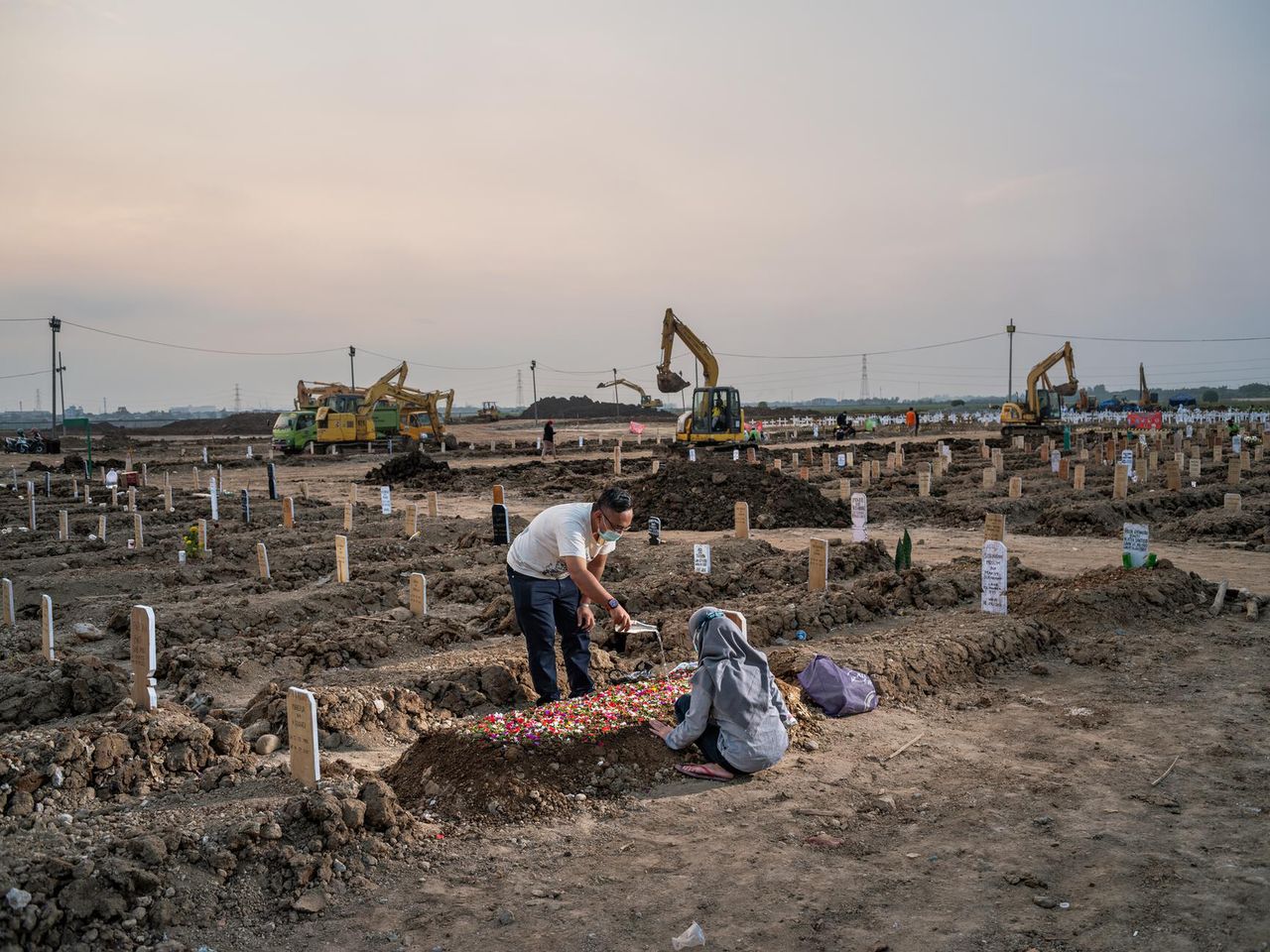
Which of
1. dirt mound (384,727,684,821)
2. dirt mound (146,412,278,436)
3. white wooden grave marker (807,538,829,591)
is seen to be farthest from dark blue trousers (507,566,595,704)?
dirt mound (146,412,278,436)

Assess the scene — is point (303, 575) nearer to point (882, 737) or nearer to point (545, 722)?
point (545, 722)

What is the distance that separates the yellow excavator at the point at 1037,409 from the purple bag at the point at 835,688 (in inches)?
1545

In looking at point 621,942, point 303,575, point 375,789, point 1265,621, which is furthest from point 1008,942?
point 303,575

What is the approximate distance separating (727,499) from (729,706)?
A: 1286 cm

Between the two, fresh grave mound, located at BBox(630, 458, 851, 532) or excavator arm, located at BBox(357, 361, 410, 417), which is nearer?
fresh grave mound, located at BBox(630, 458, 851, 532)

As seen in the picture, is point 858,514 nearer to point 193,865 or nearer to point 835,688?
point 835,688

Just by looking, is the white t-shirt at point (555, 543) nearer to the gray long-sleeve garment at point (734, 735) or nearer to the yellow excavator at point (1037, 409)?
the gray long-sleeve garment at point (734, 735)

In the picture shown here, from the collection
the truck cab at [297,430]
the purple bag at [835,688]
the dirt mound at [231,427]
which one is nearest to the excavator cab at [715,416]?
the truck cab at [297,430]

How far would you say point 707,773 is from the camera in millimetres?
5496

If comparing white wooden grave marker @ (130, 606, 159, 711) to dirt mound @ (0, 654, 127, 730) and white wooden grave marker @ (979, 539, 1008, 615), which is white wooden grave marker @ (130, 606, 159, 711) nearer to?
dirt mound @ (0, 654, 127, 730)

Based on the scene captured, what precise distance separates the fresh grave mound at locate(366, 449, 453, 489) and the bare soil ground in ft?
51.1

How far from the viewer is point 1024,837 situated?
4707mm

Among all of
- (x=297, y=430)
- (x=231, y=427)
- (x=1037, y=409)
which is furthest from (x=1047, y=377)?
(x=231, y=427)

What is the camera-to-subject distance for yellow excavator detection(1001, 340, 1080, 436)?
139ft
